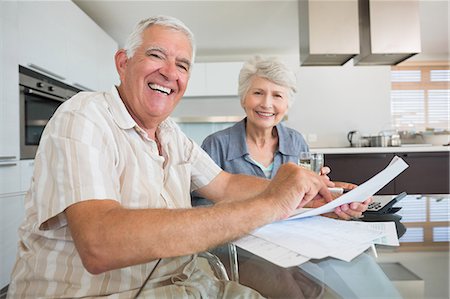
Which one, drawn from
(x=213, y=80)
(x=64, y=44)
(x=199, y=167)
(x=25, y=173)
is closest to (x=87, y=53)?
(x=64, y=44)

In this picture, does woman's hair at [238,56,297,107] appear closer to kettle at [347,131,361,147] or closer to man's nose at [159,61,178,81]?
man's nose at [159,61,178,81]

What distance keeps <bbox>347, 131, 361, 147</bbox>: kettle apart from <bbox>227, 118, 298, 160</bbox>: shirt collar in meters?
3.13

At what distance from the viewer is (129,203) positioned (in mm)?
873

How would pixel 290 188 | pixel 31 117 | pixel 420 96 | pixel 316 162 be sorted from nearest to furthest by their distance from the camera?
1. pixel 290 188
2. pixel 316 162
3. pixel 31 117
4. pixel 420 96

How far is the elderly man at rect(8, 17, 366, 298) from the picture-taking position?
625 millimetres

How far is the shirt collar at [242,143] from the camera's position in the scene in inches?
65.3

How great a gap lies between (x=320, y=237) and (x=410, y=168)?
10.2ft

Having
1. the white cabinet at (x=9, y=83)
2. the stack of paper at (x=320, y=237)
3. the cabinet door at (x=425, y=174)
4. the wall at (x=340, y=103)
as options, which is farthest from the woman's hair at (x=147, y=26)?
the wall at (x=340, y=103)

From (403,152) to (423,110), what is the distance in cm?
249

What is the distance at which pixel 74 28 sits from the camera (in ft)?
10.1

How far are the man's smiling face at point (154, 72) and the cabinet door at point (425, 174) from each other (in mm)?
2904

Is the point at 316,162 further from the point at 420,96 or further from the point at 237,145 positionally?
the point at 420,96

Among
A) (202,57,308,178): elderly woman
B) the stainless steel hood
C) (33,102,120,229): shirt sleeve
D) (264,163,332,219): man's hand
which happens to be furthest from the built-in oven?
the stainless steel hood

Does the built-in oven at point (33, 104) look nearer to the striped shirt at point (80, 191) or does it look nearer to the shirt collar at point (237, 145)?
the shirt collar at point (237, 145)
